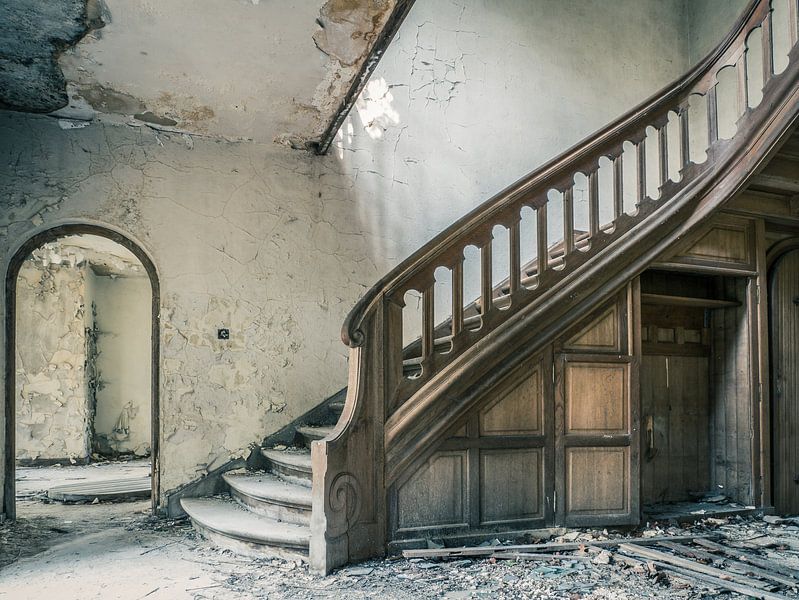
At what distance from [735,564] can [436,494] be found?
5.44 feet

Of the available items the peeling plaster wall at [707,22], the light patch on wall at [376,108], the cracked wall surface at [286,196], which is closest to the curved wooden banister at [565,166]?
the cracked wall surface at [286,196]

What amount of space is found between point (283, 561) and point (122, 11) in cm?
312

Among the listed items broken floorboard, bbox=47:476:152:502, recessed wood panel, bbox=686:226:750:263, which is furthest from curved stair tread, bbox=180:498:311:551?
recessed wood panel, bbox=686:226:750:263

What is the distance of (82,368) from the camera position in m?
8.65

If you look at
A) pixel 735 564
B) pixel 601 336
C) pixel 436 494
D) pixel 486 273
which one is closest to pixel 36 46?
pixel 486 273

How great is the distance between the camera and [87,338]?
8938mm

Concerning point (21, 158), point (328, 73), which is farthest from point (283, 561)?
point (21, 158)

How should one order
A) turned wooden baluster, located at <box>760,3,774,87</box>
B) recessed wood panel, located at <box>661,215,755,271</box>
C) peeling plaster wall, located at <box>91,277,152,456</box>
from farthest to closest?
1. peeling plaster wall, located at <box>91,277,152,456</box>
2. recessed wood panel, located at <box>661,215,755,271</box>
3. turned wooden baluster, located at <box>760,3,774,87</box>

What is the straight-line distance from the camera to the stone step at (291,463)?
14.3ft

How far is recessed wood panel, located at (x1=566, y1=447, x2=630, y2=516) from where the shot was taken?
4.28m

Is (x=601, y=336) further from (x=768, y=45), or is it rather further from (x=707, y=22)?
(x=707, y=22)

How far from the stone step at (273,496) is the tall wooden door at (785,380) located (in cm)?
360

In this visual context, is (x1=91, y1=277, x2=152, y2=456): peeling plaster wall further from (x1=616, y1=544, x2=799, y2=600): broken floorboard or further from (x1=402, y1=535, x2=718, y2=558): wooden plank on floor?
(x1=616, y1=544, x2=799, y2=600): broken floorboard

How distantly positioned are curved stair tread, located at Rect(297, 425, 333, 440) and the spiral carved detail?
44.4 inches
